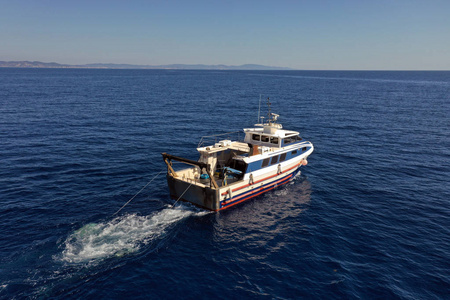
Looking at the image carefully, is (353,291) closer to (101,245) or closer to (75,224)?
(101,245)

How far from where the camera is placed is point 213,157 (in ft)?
95.7

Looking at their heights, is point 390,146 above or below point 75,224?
above

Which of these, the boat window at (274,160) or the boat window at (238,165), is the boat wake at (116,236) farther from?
the boat window at (274,160)

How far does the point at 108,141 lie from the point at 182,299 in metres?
36.0

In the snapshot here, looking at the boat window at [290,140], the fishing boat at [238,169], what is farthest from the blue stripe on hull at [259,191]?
the boat window at [290,140]

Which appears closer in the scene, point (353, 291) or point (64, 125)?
point (353, 291)

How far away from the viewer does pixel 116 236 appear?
2061cm

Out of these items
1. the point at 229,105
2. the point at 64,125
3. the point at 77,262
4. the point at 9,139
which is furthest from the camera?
the point at 229,105

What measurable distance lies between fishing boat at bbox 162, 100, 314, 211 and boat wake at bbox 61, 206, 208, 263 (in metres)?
2.68

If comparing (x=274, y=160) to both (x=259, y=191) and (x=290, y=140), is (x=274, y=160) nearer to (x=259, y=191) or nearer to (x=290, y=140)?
(x=259, y=191)

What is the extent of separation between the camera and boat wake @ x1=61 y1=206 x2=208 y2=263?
18.5 metres

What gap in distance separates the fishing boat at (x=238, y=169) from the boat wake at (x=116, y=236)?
268cm

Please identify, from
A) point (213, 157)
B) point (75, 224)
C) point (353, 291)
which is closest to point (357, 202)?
point (353, 291)

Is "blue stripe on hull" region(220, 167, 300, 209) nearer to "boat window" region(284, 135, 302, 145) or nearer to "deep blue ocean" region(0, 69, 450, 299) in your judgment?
"deep blue ocean" region(0, 69, 450, 299)
